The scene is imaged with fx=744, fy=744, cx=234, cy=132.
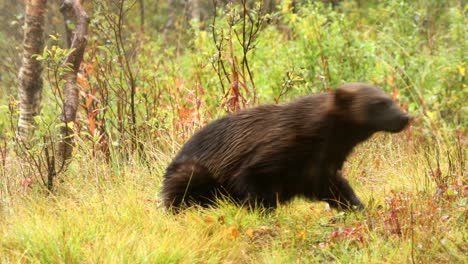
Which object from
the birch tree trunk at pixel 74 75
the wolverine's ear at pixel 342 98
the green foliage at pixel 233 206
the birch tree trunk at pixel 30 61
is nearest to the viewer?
the green foliage at pixel 233 206

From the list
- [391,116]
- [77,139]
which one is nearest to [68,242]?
[391,116]

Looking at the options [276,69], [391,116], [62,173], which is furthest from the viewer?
[276,69]

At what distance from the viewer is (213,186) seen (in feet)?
18.7

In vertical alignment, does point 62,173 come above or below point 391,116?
below

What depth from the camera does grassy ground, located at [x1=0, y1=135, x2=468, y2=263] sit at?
13.9ft

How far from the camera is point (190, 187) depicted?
18.6 feet

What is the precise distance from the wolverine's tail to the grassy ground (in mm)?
151

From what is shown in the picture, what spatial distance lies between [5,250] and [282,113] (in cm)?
219

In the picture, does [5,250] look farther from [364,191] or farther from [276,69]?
[276,69]

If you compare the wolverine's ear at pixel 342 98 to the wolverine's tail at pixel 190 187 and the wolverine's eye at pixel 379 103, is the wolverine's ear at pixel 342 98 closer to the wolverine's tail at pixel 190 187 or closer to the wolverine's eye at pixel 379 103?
the wolverine's eye at pixel 379 103

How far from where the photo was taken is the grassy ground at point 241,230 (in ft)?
13.9

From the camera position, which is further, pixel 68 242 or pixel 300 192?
pixel 300 192

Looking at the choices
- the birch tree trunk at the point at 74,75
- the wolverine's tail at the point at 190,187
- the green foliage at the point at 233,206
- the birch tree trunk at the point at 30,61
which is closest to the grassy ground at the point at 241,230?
the green foliage at the point at 233,206

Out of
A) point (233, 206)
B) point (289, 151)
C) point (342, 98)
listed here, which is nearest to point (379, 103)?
point (342, 98)
